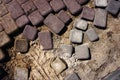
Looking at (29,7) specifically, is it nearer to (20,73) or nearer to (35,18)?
(35,18)

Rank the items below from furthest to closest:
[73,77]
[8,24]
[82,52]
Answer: [8,24], [82,52], [73,77]

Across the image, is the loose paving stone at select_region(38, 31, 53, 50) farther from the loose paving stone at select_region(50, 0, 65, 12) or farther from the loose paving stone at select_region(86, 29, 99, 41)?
the loose paving stone at select_region(86, 29, 99, 41)

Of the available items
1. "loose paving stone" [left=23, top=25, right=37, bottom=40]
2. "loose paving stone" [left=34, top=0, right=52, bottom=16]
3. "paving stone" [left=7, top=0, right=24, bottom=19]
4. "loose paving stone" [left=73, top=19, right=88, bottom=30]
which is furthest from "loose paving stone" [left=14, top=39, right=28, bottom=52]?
"loose paving stone" [left=73, top=19, right=88, bottom=30]

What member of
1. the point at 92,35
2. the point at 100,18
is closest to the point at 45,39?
the point at 92,35

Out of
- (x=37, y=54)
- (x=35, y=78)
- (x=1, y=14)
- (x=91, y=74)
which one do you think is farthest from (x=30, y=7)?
(x=91, y=74)

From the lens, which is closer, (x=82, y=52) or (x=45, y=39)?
(x=82, y=52)

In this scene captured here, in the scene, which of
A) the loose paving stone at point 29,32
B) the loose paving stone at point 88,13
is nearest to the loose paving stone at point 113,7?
the loose paving stone at point 88,13

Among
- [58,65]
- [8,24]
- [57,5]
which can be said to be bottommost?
[58,65]
